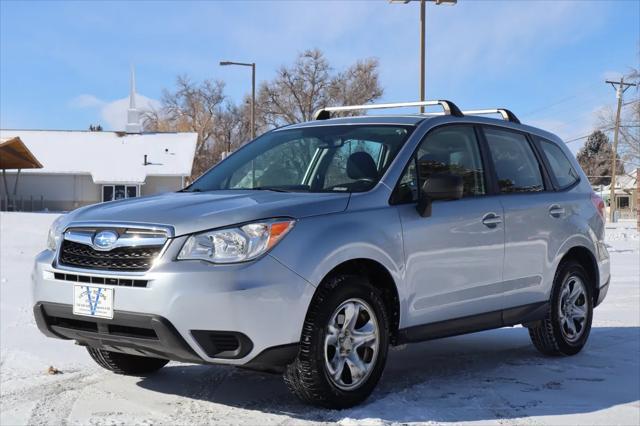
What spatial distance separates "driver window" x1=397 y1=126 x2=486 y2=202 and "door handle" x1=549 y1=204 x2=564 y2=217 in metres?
0.84

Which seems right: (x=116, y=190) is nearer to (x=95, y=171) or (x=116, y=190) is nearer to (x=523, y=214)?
(x=95, y=171)

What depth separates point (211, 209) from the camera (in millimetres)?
4395

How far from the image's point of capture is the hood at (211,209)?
13.9 ft

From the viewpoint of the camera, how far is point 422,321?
514 centimetres

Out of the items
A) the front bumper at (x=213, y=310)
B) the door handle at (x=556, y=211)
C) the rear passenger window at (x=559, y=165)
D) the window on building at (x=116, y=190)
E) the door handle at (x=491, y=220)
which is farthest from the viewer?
the window on building at (x=116, y=190)

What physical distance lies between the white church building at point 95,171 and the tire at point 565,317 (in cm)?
4271

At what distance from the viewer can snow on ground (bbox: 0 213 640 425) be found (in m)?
4.48

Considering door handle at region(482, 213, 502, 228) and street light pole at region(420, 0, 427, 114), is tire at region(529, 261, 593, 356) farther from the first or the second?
street light pole at region(420, 0, 427, 114)

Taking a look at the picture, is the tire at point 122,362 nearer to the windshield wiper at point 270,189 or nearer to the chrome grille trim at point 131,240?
the chrome grille trim at point 131,240

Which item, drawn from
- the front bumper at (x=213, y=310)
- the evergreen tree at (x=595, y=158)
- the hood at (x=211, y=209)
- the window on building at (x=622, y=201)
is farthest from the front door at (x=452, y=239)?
the evergreen tree at (x=595, y=158)

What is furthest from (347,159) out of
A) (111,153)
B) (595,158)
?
(595,158)

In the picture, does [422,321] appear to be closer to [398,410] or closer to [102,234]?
[398,410]

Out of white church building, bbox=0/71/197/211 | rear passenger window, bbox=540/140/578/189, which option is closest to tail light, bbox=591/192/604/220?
rear passenger window, bbox=540/140/578/189

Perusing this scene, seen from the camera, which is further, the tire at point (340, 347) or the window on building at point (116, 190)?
the window on building at point (116, 190)
